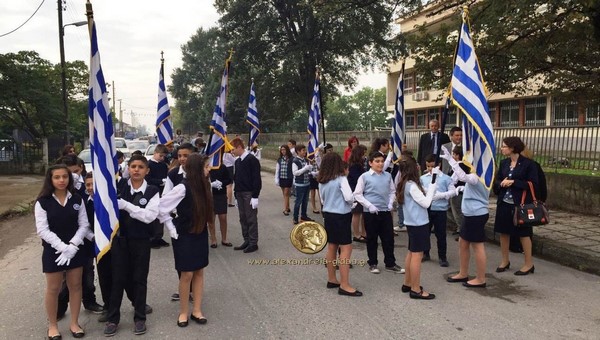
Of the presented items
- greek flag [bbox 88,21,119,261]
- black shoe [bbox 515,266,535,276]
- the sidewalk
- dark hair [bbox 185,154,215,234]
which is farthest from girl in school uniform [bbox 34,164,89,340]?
the sidewalk

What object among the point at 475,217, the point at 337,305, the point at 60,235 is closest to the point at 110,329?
the point at 60,235

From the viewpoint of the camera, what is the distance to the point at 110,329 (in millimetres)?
4328

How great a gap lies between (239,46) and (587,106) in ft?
64.1

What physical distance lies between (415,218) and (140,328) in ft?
10.3

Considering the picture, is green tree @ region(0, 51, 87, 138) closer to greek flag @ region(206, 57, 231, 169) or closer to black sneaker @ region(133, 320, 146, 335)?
→ greek flag @ region(206, 57, 231, 169)

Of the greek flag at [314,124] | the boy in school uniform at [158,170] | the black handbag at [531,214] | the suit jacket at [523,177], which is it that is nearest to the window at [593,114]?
the suit jacket at [523,177]

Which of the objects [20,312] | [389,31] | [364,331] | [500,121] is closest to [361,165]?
[364,331]

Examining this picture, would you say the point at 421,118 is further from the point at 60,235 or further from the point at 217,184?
the point at 60,235

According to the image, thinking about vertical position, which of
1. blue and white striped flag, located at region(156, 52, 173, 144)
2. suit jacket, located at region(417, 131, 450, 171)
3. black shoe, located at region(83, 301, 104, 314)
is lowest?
black shoe, located at region(83, 301, 104, 314)

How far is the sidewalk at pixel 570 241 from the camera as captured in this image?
6387 mm

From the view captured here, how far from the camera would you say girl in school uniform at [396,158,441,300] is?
5.14 m

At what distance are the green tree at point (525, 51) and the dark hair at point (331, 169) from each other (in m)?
4.82

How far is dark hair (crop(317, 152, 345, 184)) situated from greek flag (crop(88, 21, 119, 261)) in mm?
2301

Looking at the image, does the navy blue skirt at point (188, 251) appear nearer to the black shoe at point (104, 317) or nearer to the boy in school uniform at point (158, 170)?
the black shoe at point (104, 317)
